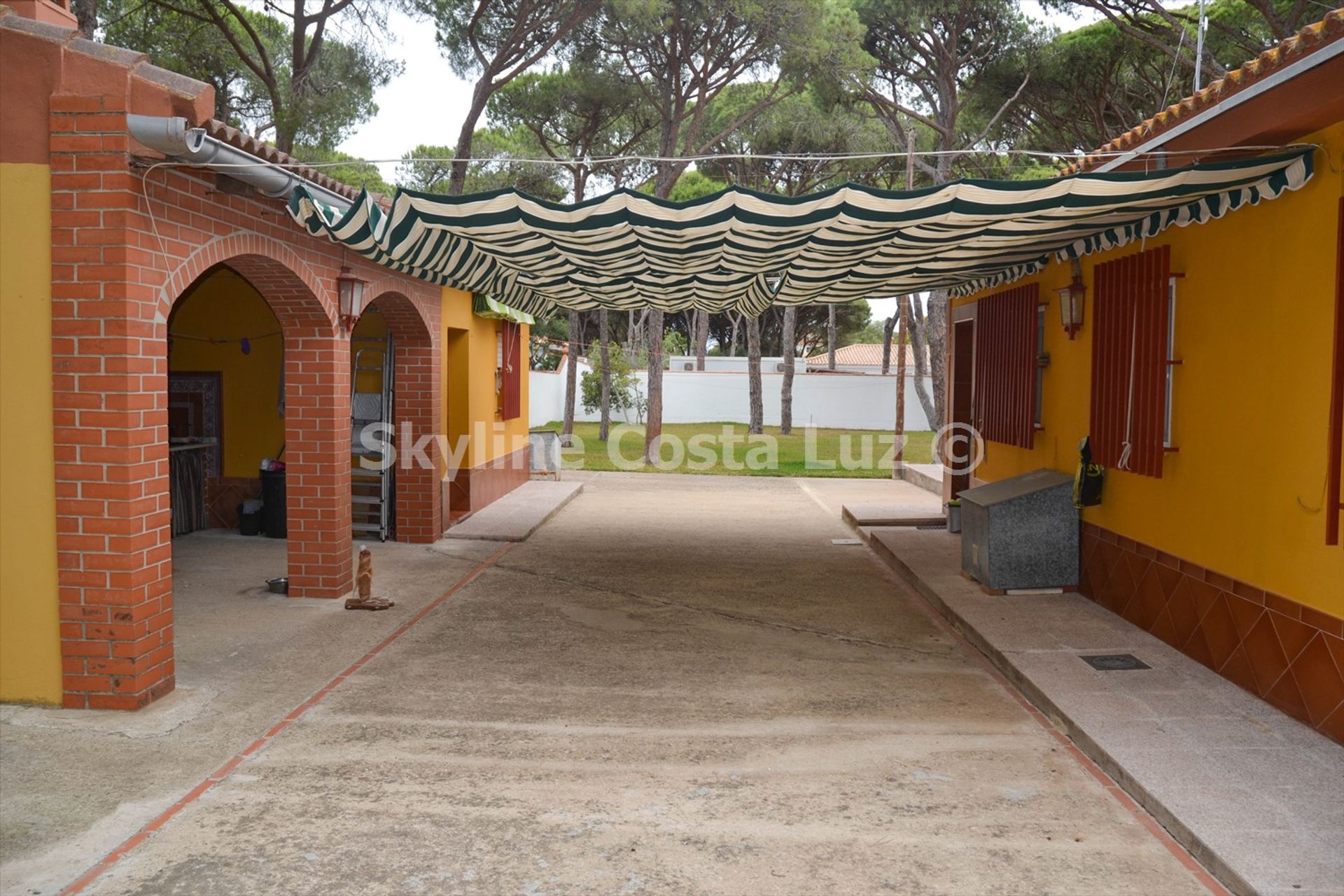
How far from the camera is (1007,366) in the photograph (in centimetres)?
920

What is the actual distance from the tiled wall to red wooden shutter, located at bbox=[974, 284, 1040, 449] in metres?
1.97

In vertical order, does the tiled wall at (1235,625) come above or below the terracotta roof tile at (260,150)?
below

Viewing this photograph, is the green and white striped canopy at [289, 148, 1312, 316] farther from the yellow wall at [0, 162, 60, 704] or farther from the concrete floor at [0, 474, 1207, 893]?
the concrete floor at [0, 474, 1207, 893]

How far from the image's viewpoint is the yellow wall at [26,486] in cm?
469

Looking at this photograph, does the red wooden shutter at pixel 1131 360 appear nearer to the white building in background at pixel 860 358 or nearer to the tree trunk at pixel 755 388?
the tree trunk at pixel 755 388

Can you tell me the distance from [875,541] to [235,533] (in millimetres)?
6520

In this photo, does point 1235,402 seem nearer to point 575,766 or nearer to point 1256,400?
point 1256,400

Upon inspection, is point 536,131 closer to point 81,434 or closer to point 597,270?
point 597,270

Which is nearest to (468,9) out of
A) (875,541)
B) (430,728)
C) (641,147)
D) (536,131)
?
(536,131)

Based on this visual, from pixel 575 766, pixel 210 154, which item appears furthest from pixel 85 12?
pixel 575 766

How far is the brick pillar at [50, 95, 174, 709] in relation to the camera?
4594 mm

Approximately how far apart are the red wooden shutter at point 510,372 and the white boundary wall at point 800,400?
56.8 ft

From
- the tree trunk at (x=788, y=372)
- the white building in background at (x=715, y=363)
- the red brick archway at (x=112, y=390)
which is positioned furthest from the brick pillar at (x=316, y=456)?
the white building in background at (x=715, y=363)

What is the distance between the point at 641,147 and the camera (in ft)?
69.1
